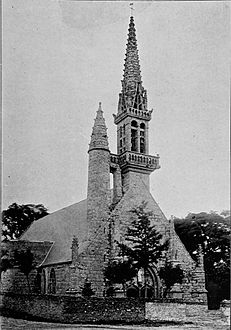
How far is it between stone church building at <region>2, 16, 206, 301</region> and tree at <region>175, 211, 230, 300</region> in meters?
0.21

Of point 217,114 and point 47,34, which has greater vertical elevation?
point 47,34

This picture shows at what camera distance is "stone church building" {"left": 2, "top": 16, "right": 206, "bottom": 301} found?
7.34m

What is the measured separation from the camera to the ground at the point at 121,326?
613 centimetres

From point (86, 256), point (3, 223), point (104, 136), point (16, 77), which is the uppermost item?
point (16, 77)

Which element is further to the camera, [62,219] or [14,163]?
[62,219]

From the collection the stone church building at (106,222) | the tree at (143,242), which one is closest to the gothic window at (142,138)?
the stone church building at (106,222)

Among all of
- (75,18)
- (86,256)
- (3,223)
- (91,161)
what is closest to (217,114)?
(91,161)

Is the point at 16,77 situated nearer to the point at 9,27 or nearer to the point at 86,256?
the point at 9,27

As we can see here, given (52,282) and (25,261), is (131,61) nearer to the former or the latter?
(25,261)

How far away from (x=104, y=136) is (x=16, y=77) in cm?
174

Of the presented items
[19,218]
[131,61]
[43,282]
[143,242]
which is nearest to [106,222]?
[143,242]

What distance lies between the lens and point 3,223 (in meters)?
6.93

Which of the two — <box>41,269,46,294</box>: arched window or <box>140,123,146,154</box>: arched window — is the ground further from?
<box>140,123,146,154</box>: arched window

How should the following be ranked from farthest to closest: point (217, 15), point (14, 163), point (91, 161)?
point (91, 161) → point (217, 15) → point (14, 163)
